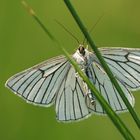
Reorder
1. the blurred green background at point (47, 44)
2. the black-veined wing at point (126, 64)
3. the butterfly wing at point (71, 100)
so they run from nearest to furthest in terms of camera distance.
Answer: the black-veined wing at point (126, 64) → the butterfly wing at point (71, 100) → the blurred green background at point (47, 44)

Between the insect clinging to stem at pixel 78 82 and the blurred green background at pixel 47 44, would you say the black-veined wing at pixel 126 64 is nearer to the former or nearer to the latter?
the insect clinging to stem at pixel 78 82

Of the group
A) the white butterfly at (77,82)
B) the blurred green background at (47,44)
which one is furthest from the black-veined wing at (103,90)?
the blurred green background at (47,44)

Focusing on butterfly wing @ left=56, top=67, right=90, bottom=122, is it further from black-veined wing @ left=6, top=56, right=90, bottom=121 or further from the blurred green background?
the blurred green background

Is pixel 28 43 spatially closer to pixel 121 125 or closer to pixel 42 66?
pixel 42 66

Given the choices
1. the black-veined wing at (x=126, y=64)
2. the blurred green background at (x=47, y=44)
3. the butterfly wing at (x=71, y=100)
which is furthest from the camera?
the blurred green background at (x=47, y=44)

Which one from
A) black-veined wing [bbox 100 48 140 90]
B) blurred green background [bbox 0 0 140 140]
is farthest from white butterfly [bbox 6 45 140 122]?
blurred green background [bbox 0 0 140 140]

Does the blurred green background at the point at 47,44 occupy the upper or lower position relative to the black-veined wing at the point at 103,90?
upper
